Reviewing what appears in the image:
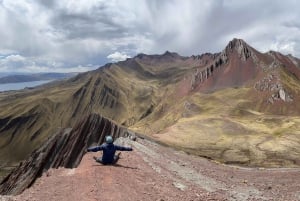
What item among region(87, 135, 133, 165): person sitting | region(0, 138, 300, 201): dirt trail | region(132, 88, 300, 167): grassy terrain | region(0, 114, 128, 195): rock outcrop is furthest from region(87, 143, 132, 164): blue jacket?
region(132, 88, 300, 167): grassy terrain

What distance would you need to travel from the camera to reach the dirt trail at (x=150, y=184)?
2448cm

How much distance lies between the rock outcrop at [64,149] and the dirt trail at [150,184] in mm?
23350

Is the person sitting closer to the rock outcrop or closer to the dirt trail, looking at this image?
the dirt trail

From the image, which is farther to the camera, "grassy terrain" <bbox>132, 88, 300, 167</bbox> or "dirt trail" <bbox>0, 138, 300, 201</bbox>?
"grassy terrain" <bbox>132, 88, 300, 167</bbox>

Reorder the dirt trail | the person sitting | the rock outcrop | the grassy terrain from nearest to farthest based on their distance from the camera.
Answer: the dirt trail
the person sitting
the rock outcrop
the grassy terrain

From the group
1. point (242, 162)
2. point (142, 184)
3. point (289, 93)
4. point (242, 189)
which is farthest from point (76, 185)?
point (289, 93)

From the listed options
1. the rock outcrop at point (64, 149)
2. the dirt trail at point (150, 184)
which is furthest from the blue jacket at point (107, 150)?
the rock outcrop at point (64, 149)

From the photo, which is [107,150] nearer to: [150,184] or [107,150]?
[107,150]

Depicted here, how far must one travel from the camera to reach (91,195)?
23250 mm

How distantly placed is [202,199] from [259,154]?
83025 mm

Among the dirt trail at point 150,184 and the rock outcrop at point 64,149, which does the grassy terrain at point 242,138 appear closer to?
the rock outcrop at point 64,149

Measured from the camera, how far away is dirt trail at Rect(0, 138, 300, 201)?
80.3 ft

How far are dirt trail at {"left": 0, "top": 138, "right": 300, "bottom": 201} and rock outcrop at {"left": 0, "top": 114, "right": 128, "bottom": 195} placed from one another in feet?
76.6

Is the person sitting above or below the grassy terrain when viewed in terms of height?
below
